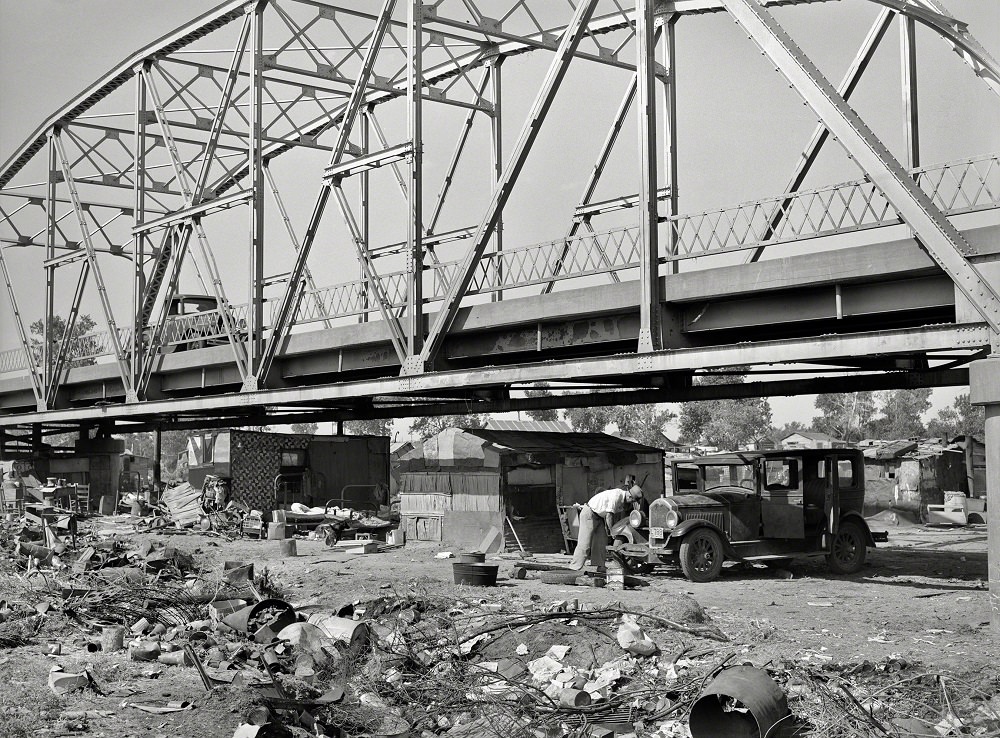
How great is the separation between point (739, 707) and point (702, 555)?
870 cm

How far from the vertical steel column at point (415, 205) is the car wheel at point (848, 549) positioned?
7642mm

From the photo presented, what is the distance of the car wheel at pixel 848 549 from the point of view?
56.1 feet

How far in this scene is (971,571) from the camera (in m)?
18.0

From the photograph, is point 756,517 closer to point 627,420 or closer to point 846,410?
point 627,420

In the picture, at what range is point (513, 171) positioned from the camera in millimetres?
15586

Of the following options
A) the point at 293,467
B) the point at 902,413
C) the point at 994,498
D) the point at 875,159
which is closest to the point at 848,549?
the point at 994,498

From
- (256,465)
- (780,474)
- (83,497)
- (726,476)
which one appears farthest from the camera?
(83,497)

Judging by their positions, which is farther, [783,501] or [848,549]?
[848,549]

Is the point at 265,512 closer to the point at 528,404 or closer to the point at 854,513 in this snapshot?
the point at 528,404

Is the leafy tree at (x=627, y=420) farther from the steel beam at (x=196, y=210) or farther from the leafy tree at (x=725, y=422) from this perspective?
the steel beam at (x=196, y=210)

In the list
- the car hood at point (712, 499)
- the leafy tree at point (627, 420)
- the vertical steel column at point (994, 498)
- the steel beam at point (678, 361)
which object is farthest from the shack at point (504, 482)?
the leafy tree at point (627, 420)

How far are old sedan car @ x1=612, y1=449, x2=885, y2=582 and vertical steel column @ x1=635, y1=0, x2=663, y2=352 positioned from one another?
11.2 ft

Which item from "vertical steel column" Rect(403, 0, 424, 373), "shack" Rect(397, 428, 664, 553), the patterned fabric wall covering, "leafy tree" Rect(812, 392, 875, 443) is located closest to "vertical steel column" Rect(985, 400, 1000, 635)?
"vertical steel column" Rect(403, 0, 424, 373)

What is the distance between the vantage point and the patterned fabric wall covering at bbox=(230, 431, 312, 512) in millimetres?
27328
